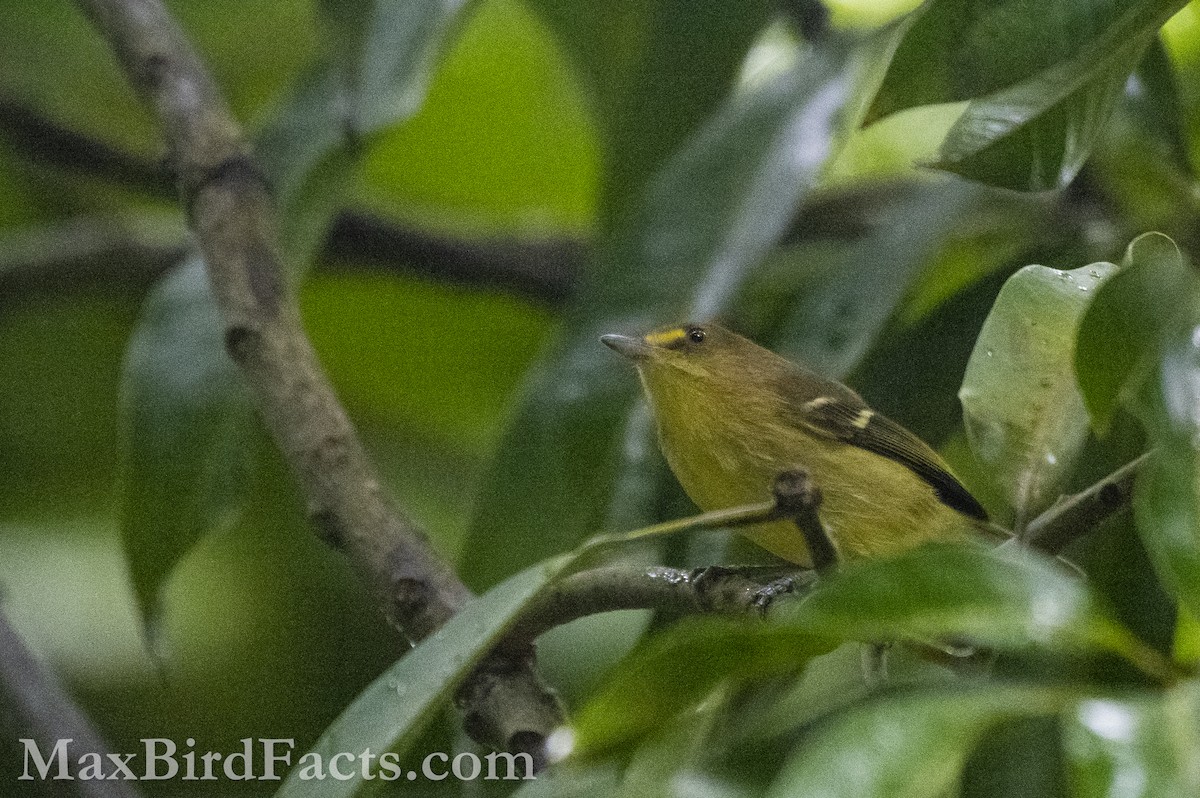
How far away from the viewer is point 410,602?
58.2 inches

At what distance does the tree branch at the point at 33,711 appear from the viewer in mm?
1691

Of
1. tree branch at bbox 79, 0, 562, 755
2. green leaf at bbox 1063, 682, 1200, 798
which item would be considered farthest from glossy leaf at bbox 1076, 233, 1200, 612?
tree branch at bbox 79, 0, 562, 755

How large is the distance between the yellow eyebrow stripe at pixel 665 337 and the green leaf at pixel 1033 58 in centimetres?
78

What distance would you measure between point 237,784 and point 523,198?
71.8 inches

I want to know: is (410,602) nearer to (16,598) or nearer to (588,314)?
(588,314)

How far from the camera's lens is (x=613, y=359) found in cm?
197

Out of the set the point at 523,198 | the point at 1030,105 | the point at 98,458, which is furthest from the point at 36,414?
the point at 1030,105

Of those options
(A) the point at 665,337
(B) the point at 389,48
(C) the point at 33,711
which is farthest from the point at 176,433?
(A) the point at 665,337

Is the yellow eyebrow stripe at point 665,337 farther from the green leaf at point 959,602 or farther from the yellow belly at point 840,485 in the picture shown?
the green leaf at point 959,602

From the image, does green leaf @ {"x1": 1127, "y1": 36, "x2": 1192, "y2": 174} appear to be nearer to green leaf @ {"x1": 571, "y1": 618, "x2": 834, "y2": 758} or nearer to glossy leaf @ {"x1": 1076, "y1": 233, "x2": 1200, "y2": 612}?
glossy leaf @ {"x1": 1076, "y1": 233, "x2": 1200, "y2": 612}

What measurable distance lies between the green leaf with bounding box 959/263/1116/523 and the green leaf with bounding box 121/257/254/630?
3.28 ft

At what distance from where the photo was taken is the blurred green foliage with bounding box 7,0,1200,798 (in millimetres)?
893

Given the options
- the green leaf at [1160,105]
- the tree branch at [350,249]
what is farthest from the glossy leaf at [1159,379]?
the tree branch at [350,249]

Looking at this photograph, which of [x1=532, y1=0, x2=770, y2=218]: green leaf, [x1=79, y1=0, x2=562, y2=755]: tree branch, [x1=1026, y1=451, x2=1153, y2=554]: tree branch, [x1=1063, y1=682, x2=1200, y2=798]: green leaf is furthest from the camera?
[x1=532, y1=0, x2=770, y2=218]: green leaf
